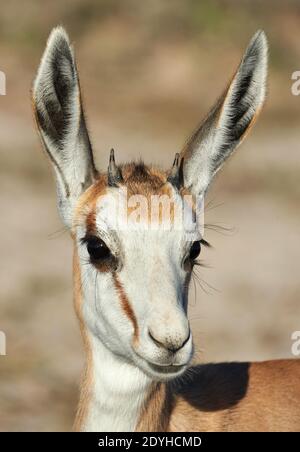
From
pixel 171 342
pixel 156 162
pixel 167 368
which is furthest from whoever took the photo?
pixel 156 162

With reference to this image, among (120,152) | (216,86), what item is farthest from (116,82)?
(120,152)

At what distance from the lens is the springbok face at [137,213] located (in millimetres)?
5957

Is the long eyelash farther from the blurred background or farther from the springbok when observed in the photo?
the blurred background

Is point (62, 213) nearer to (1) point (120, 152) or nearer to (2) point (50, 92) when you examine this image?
(2) point (50, 92)

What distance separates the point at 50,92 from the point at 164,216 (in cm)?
113

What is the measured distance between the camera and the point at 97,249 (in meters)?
6.29

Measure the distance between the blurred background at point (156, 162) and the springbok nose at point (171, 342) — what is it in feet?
3.31

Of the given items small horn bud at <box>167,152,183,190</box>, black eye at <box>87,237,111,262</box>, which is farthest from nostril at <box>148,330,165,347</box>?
small horn bud at <box>167,152,183,190</box>

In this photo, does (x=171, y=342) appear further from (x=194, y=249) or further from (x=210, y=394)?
(x=210, y=394)

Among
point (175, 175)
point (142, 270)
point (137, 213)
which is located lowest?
point (142, 270)

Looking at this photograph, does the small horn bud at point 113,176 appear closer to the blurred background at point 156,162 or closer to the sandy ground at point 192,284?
the blurred background at point 156,162

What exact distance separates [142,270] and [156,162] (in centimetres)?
Result: 1167

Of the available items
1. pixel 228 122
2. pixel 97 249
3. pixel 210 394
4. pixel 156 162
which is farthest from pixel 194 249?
pixel 156 162
